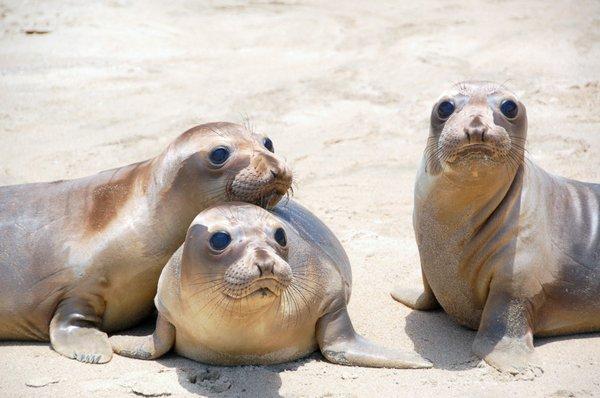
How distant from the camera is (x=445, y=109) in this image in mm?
5234

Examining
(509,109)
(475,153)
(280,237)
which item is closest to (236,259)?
(280,237)

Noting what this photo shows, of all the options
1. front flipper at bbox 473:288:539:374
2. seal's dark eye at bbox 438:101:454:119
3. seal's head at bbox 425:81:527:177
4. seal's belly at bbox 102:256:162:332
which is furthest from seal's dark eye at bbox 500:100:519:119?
seal's belly at bbox 102:256:162:332

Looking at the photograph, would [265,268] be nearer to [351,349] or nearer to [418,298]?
[351,349]

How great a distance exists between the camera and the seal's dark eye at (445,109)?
5.23 m

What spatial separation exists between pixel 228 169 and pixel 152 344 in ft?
3.08

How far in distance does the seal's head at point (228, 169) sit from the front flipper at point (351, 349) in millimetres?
679

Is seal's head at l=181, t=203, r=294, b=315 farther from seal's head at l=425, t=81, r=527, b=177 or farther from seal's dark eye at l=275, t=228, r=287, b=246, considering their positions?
seal's head at l=425, t=81, r=527, b=177

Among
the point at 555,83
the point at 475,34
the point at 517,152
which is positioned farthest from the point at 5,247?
the point at 475,34

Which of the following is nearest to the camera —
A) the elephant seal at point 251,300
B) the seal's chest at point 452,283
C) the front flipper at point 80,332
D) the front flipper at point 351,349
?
the elephant seal at point 251,300

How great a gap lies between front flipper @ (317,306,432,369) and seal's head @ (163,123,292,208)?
26.7 inches

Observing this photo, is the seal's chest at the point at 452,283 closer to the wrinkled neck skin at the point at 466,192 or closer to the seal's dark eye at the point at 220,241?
the wrinkled neck skin at the point at 466,192

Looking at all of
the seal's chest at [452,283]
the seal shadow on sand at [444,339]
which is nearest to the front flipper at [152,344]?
the seal shadow on sand at [444,339]

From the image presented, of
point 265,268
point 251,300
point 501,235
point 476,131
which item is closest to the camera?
point 265,268

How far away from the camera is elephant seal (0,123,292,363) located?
209 inches
